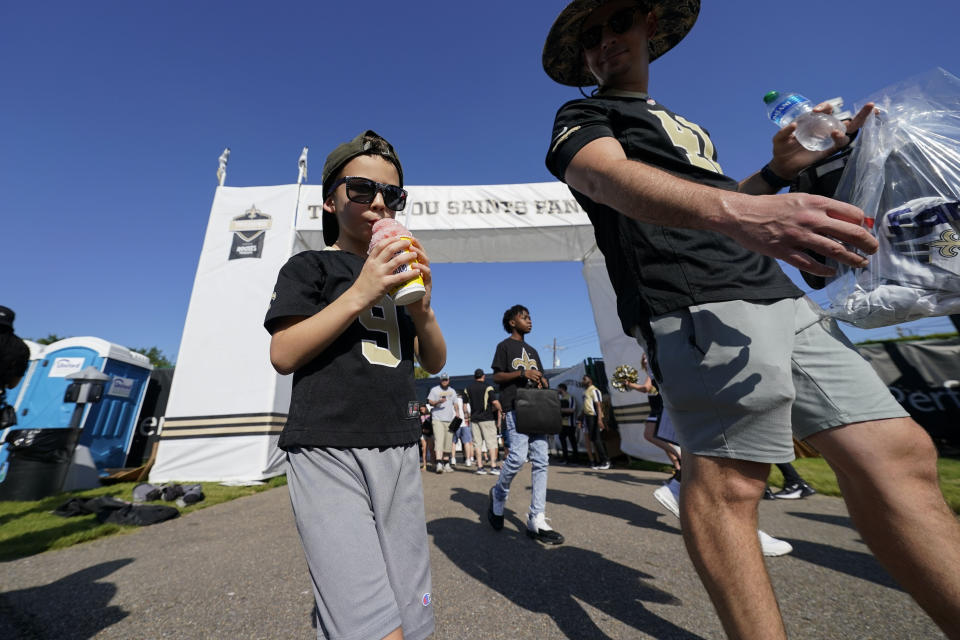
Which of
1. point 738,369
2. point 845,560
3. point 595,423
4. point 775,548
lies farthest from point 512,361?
point 595,423

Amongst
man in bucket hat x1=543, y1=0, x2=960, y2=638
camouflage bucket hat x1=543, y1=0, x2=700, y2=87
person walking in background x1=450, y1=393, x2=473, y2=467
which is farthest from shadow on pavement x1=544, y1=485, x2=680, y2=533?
person walking in background x1=450, y1=393, x2=473, y2=467

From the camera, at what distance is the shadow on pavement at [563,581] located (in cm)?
180

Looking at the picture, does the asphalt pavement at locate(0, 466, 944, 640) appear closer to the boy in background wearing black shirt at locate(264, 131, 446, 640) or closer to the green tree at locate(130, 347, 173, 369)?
the boy in background wearing black shirt at locate(264, 131, 446, 640)

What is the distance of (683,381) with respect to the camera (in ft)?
3.53

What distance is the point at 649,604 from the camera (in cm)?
196

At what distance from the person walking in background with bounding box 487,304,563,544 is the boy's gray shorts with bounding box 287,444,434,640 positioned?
7.54 feet

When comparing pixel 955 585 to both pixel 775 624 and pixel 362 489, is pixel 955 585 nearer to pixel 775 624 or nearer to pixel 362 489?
pixel 775 624

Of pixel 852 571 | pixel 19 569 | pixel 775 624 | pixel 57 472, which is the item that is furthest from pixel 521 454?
pixel 57 472

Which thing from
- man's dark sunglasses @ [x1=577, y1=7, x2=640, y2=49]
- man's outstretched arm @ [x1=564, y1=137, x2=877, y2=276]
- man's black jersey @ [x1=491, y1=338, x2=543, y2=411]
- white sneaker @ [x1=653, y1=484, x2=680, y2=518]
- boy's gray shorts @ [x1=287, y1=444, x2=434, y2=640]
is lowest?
white sneaker @ [x1=653, y1=484, x2=680, y2=518]

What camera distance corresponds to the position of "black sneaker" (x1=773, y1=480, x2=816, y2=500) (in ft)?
13.8

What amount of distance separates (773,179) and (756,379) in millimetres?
813

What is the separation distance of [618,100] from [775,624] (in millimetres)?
1499

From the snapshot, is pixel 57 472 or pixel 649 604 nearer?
pixel 649 604

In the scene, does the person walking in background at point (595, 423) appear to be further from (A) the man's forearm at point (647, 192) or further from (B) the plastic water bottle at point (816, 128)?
(A) the man's forearm at point (647, 192)
